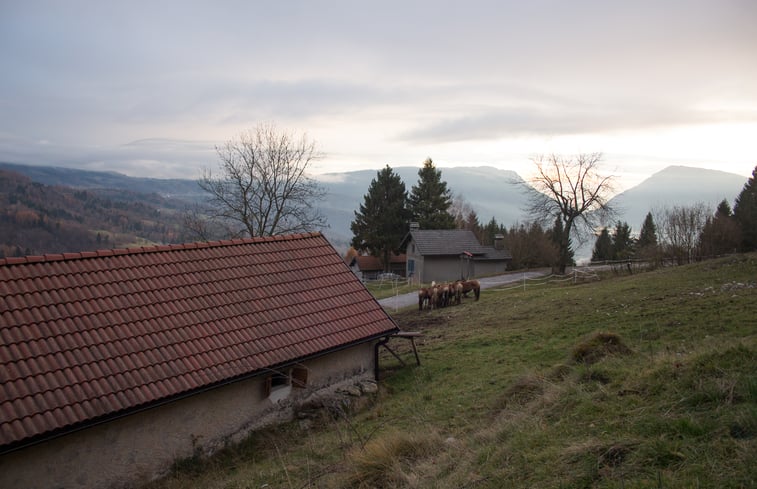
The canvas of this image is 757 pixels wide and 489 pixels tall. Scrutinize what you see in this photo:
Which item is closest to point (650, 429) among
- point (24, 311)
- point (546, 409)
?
point (546, 409)

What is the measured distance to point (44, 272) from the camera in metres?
9.33

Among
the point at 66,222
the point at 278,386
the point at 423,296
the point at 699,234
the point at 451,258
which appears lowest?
the point at 278,386

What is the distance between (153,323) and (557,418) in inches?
300

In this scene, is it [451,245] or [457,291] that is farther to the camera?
[451,245]

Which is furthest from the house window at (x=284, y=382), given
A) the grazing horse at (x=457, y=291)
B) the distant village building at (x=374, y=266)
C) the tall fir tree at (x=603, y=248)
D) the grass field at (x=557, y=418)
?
the tall fir tree at (x=603, y=248)

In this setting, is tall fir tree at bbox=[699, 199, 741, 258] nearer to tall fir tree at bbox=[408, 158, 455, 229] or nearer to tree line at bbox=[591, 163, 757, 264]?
tree line at bbox=[591, 163, 757, 264]

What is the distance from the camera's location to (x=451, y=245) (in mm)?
44812

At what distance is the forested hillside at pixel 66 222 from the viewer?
9831cm

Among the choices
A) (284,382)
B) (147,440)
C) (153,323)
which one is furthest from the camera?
(284,382)

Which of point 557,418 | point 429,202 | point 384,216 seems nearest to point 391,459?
point 557,418

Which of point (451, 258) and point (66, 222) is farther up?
point (66, 222)

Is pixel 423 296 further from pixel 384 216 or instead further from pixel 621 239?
pixel 621 239

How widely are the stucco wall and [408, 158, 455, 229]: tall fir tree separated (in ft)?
152

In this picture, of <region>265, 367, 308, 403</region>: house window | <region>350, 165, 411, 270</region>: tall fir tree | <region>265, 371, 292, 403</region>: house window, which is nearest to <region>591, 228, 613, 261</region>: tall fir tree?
<region>350, 165, 411, 270</region>: tall fir tree
